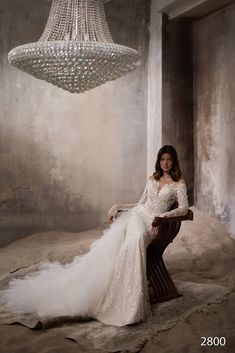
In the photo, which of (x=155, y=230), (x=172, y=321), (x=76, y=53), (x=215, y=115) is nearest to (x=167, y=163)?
(x=155, y=230)

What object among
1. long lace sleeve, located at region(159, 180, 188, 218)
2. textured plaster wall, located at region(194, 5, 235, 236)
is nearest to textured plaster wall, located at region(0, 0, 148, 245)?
textured plaster wall, located at region(194, 5, 235, 236)

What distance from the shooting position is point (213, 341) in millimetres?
2947

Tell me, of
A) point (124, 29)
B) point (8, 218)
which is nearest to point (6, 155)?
point (8, 218)

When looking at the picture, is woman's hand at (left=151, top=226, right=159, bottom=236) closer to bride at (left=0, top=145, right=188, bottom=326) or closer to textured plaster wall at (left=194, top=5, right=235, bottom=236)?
bride at (left=0, top=145, right=188, bottom=326)

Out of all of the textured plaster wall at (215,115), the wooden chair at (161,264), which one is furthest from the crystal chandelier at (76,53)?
the textured plaster wall at (215,115)

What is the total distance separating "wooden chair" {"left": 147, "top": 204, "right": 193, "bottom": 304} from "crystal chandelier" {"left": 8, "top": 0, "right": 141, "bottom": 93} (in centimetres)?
130

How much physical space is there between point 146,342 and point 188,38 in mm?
4942

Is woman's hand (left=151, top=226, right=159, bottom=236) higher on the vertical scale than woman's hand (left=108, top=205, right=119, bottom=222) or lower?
lower

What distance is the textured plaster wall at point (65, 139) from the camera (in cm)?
607

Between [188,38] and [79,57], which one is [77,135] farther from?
[79,57]

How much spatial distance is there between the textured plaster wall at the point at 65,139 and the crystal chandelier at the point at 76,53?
2.09m

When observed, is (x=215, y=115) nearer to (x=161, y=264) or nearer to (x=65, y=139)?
(x=65, y=139)

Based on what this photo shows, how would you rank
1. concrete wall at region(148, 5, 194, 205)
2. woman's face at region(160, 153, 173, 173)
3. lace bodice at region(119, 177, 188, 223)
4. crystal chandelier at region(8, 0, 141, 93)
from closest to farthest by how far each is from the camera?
crystal chandelier at region(8, 0, 141, 93), lace bodice at region(119, 177, 188, 223), woman's face at region(160, 153, 173, 173), concrete wall at region(148, 5, 194, 205)

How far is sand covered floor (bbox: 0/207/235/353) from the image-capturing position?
9.63 ft
